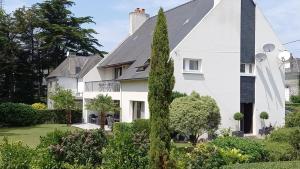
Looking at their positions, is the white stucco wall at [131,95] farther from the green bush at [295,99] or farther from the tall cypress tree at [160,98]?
the green bush at [295,99]

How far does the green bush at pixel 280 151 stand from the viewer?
14312mm

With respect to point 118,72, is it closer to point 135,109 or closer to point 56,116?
point 135,109

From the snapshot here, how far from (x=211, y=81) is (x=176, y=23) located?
6356 millimetres

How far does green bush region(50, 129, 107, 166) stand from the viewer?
38.7 feet

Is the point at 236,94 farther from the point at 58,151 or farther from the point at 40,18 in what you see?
the point at 40,18

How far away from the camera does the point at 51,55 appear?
59.0 meters

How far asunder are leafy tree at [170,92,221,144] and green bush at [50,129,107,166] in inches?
330

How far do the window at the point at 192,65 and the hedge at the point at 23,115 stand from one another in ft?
57.5

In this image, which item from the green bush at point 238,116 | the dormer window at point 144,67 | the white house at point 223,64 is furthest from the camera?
the dormer window at point 144,67

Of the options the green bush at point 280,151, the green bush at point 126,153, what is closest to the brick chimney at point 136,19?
the green bush at point 280,151

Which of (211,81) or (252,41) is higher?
(252,41)

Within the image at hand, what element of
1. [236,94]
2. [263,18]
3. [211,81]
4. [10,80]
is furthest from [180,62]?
[10,80]

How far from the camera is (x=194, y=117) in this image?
20141mm

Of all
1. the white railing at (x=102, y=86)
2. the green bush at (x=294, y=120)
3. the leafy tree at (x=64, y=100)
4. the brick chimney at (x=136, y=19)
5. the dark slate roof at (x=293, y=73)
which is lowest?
the green bush at (x=294, y=120)
